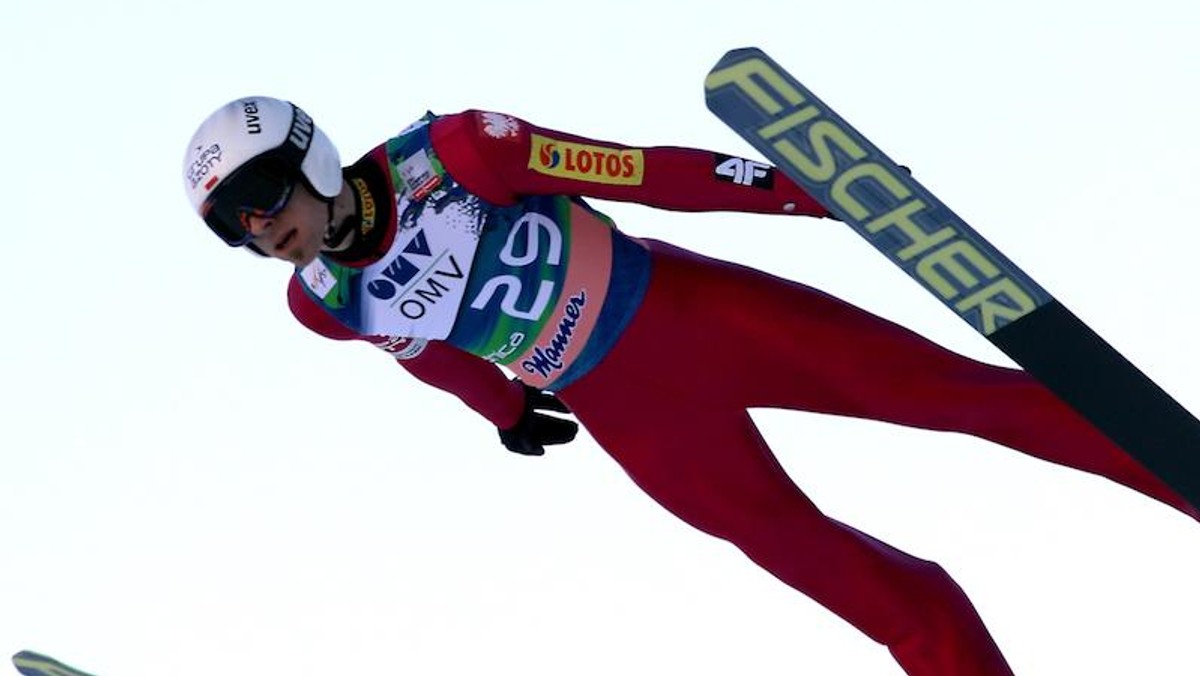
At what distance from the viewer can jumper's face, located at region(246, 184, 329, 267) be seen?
3828 mm

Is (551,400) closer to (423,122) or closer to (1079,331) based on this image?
(423,122)

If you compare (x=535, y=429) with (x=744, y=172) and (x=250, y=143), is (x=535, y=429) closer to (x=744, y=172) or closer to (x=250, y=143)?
(x=744, y=172)

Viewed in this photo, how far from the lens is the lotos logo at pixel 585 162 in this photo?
390 centimetres

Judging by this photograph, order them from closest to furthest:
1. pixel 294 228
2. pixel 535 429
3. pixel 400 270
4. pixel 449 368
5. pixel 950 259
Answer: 1. pixel 950 259
2. pixel 294 228
3. pixel 400 270
4. pixel 449 368
5. pixel 535 429

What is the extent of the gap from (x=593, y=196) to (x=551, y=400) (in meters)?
0.79

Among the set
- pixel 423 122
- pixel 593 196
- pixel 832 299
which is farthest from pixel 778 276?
pixel 423 122

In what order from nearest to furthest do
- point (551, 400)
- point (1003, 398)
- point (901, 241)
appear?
point (901, 241) → point (1003, 398) → point (551, 400)

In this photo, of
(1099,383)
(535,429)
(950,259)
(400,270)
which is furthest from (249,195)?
(1099,383)

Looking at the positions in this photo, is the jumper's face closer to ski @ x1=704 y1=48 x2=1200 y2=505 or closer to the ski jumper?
the ski jumper

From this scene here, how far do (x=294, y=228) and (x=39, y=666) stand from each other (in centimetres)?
147

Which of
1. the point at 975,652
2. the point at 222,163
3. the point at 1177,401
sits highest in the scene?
the point at 222,163

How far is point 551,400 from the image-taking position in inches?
182

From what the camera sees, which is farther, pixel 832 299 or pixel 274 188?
pixel 832 299

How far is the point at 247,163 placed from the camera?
12.4 ft
